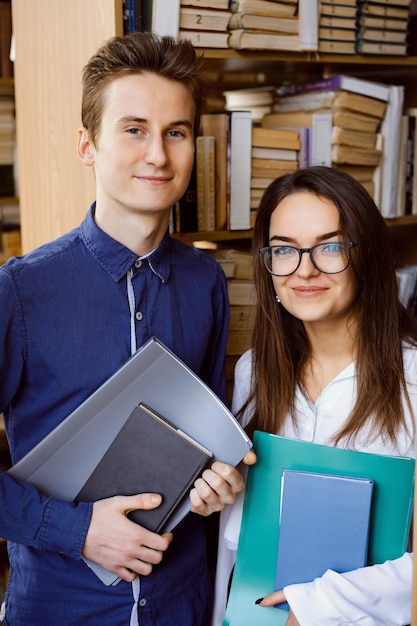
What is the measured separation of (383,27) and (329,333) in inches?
49.1

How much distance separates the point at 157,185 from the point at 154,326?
259mm

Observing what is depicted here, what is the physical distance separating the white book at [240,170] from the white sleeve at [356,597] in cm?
108

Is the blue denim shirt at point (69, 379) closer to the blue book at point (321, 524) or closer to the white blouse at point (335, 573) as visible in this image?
the white blouse at point (335, 573)

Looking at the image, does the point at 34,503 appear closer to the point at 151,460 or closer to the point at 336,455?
the point at 151,460

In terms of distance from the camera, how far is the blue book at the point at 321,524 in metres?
1.27

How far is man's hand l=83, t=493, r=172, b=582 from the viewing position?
1.25m

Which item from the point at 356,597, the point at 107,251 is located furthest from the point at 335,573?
the point at 107,251

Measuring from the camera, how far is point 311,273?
139 cm

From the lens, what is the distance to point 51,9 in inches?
75.4

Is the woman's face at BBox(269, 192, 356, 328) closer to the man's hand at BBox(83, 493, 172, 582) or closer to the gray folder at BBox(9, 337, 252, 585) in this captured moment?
the gray folder at BBox(9, 337, 252, 585)

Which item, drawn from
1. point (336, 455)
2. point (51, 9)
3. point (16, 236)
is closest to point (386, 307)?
point (336, 455)

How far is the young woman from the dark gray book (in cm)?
25

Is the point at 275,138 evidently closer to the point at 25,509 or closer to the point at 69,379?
the point at 69,379

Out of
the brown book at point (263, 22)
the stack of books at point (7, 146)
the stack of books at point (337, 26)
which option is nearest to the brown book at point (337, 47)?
the stack of books at point (337, 26)
